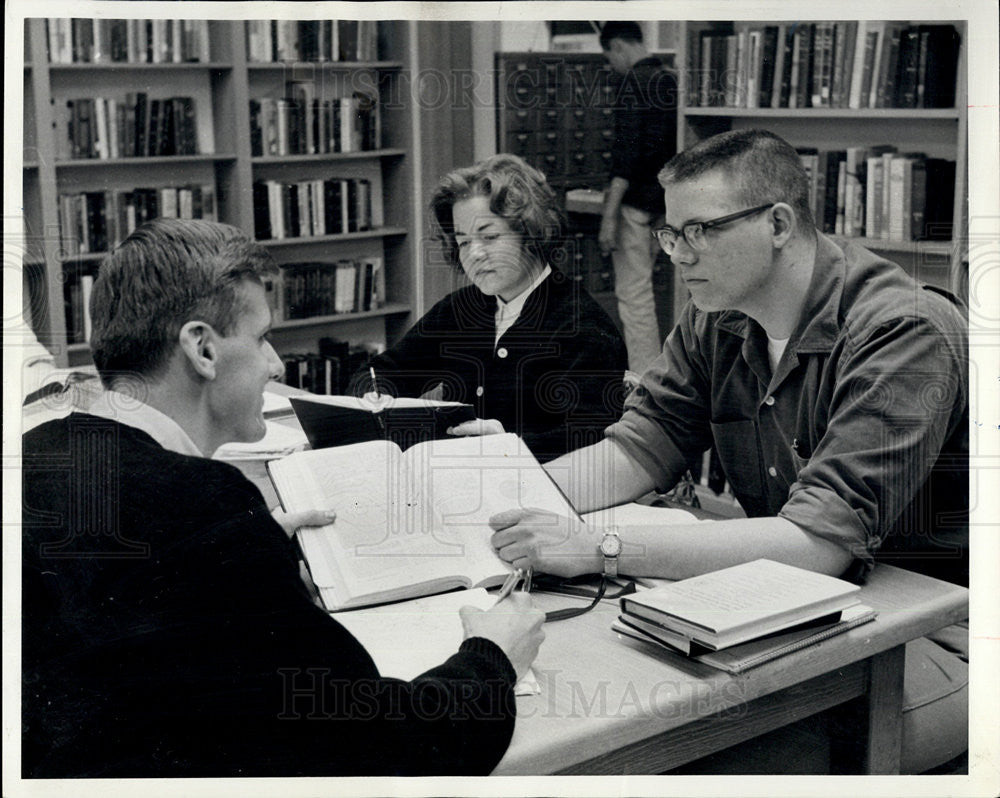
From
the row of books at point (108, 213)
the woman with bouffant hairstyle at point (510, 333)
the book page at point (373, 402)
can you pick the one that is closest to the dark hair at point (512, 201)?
the woman with bouffant hairstyle at point (510, 333)

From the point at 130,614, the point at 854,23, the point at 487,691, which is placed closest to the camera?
the point at 487,691

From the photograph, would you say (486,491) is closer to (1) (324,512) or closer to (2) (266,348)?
(1) (324,512)

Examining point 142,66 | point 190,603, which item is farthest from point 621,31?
point 190,603

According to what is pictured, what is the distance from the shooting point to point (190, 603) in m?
1.14

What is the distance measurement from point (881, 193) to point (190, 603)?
1.17 m

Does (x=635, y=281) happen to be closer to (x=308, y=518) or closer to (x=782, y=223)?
(x=782, y=223)

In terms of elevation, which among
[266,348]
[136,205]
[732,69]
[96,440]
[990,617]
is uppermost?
[732,69]

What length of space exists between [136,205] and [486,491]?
0.61 metres

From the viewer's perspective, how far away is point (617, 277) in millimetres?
1424

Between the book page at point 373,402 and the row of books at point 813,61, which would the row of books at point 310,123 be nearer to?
the book page at point 373,402

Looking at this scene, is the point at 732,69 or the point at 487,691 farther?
the point at 732,69

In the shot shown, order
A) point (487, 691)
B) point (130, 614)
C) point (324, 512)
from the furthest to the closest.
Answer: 1. point (324, 512)
2. point (130, 614)
3. point (487, 691)

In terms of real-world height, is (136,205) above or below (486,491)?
above

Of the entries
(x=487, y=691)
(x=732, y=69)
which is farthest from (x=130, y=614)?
(x=732, y=69)
